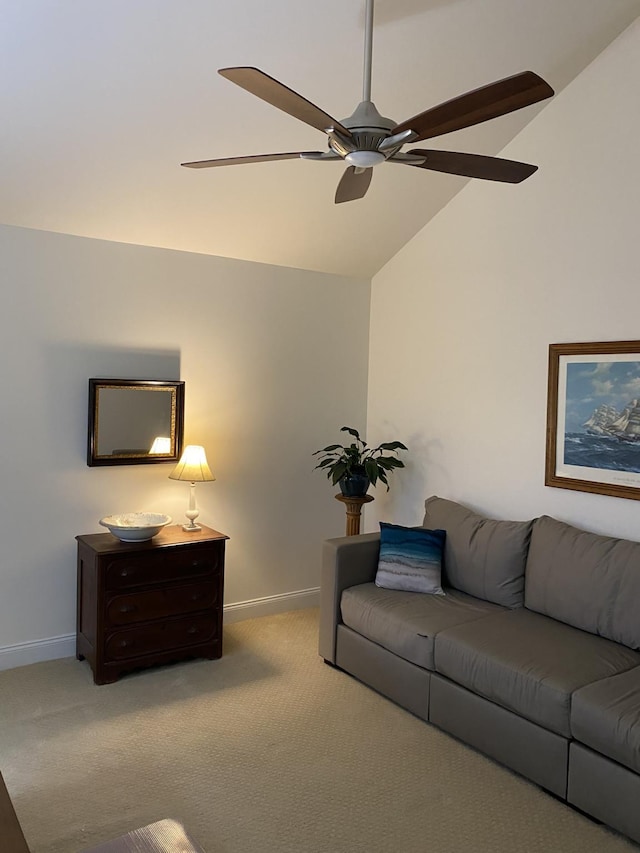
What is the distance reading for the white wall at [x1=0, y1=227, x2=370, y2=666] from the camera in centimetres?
357

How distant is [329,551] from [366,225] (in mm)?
2006

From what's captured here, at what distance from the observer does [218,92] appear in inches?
114

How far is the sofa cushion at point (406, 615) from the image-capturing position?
3.16 meters

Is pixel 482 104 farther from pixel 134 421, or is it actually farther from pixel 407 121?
pixel 134 421

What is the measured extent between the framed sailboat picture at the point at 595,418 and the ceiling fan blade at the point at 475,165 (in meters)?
1.33

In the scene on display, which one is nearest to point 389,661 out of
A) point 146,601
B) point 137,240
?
point 146,601

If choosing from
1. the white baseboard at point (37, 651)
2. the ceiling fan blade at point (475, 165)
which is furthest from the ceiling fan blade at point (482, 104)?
the white baseboard at point (37, 651)

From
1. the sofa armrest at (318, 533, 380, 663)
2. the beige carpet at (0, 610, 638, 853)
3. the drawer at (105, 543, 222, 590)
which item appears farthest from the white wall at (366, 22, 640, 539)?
the drawer at (105, 543, 222, 590)

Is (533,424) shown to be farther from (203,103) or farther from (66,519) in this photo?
(66,519)

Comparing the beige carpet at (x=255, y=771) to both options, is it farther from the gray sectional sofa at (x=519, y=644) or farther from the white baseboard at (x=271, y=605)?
the white baseboard at (x=271, y=605)

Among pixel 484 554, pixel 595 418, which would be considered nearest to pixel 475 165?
pixel 595 418

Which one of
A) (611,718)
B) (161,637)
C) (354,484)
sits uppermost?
(354,484)

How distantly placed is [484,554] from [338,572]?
786 mm

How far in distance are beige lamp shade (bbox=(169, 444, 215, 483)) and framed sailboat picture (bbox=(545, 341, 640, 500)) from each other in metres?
1.89
